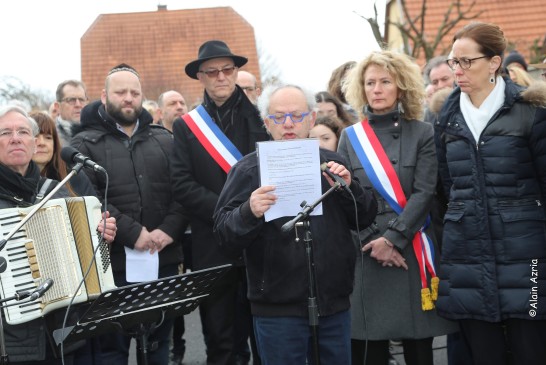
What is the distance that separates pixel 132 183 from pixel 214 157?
2.25ft

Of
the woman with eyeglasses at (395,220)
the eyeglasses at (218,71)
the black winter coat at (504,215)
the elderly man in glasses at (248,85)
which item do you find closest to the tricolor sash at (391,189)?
the woman with eyeglasses at (395,220)

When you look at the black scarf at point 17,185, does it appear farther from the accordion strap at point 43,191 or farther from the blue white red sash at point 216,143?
the blue white red sash at point 216,143

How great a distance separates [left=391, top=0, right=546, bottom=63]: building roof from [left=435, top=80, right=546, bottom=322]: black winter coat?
1909 cm

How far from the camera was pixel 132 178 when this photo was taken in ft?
19.4

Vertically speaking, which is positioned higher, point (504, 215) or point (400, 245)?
point (504, 215)

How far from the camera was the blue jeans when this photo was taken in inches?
162

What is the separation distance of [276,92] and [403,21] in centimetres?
2124

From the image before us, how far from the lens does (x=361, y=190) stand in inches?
168

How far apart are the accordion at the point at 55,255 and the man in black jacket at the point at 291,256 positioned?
2.83 ft

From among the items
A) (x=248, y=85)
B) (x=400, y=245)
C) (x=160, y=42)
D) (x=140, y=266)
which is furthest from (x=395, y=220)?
(x=160, y=42)

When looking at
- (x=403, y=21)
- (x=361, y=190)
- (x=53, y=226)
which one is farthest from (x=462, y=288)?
(x=403, y=21)

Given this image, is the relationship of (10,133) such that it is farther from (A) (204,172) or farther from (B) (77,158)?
(A) (204,172)

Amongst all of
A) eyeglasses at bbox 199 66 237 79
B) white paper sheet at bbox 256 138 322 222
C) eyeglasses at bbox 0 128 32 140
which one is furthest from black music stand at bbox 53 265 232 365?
eyeglasses at bbox 199 66 237 79

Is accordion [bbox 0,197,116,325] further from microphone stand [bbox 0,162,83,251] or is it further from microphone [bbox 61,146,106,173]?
microphone [bbox 61,146,106,173]
